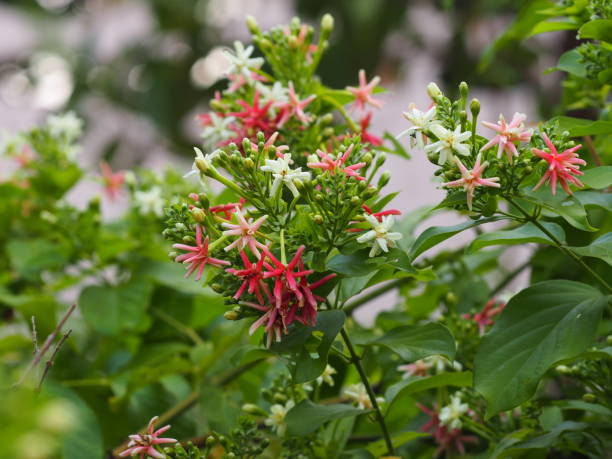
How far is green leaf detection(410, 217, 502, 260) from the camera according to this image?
0.47 m

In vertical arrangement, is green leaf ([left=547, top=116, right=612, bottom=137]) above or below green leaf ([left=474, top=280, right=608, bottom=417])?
above

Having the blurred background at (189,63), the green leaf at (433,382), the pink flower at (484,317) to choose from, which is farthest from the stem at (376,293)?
the blurred background at (189,63)

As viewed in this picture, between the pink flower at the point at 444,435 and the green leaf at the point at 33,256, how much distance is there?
0.42m

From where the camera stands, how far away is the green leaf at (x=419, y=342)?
482mm

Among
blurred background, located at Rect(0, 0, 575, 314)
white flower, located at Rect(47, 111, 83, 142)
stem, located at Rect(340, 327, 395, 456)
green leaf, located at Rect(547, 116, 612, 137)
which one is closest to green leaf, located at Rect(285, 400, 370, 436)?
stem, located at Rect(340, 327, 395, 456)

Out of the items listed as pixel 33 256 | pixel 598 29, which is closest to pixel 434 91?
pixel 598 29

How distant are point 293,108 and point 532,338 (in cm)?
24

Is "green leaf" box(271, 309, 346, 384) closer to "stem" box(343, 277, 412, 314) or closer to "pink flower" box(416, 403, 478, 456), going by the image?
"pink flower" box(416, 403, 478, 456)

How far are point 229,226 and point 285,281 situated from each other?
44 mm

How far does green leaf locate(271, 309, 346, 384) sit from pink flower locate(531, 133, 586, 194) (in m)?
0.14

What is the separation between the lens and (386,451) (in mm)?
564

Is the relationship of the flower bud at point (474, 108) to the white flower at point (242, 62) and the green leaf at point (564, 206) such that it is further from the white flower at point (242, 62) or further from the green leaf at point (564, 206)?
the white flower at point (242, 62)

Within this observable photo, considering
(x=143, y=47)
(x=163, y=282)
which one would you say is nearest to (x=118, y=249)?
(x=163, y=282)

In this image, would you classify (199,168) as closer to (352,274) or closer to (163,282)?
(352,274)
